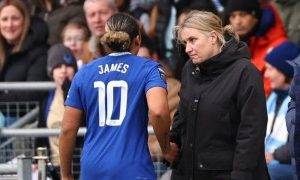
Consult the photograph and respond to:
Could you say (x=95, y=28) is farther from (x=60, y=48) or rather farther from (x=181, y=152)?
(x=181, y=152)

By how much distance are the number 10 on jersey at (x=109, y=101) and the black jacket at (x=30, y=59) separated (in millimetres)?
3522

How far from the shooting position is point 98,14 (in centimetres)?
1084

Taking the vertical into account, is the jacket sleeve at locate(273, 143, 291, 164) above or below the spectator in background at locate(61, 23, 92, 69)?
below

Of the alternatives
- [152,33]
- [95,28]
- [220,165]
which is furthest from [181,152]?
[152,33]

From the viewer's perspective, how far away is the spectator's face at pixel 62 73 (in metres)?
9.70

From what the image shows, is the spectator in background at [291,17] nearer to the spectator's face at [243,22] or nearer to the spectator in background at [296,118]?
the spectator's face at [243,22]

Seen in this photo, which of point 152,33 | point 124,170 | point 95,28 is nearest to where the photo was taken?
point 124,170

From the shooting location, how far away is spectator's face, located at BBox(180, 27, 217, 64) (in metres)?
7.25

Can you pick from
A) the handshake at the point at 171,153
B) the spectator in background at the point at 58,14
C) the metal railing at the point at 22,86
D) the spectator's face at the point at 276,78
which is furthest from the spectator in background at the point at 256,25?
the handshake at the point at 171,153

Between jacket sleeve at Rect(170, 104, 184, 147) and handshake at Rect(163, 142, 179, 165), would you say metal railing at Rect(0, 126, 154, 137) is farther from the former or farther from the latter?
handshake at Rect(163, 142, 179, 165)

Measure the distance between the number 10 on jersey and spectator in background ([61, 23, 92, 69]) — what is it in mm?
3737

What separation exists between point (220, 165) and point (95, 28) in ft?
13.0

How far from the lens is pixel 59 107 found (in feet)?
32.0

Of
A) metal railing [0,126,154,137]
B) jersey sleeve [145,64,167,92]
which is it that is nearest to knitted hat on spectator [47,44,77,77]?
metal railing [0,126,154,137]
